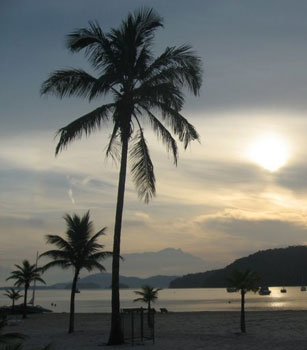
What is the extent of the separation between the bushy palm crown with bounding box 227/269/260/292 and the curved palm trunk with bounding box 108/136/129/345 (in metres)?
8.45

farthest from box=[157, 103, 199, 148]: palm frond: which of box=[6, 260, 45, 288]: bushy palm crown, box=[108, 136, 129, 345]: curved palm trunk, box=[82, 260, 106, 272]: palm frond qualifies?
box=[6, 260, 45, 288]: bushy palm crown

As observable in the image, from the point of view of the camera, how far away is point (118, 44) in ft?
77.2

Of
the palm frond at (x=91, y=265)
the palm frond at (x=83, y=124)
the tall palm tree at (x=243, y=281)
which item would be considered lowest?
the tall palm tree at (x=243, y=281)

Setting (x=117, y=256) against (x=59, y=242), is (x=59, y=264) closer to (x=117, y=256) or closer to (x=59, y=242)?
(x=59, y=242)

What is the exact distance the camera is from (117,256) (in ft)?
75.9

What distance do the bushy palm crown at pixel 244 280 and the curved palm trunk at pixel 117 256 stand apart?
845 cm

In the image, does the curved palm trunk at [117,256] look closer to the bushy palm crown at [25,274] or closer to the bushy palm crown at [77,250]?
the bushy palm crown at [77,250]

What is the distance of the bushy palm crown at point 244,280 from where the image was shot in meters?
28.9

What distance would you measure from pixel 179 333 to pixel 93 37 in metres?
17.7

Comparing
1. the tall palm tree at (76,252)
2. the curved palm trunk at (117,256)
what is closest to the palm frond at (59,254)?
the tall palm tree at (76,252)

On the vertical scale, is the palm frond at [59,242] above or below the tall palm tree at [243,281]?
above

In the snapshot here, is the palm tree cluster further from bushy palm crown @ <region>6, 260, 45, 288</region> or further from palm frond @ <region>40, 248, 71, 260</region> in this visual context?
bushy palm crown @ <region>6, 260, 45, 288</region>

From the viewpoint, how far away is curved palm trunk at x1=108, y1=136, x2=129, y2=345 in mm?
22781

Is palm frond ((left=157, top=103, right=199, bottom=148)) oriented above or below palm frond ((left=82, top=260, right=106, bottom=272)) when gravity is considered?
above
